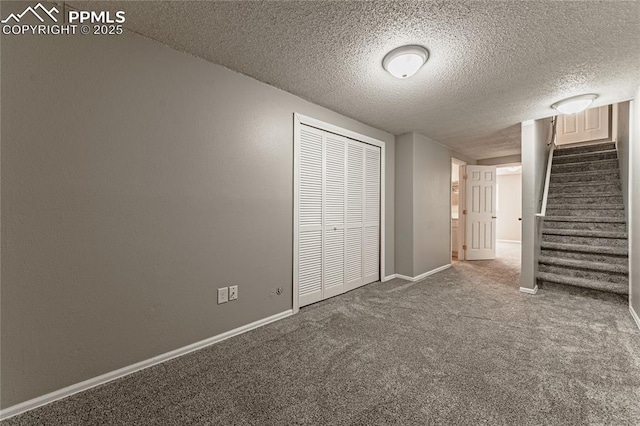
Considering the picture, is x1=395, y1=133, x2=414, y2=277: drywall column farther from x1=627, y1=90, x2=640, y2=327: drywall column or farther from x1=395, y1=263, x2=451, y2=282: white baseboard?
x1=627, y1=90, x2=640, y2=327: drywall column

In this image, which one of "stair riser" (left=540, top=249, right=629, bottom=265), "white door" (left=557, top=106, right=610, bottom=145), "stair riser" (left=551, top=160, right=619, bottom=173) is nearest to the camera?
"stair riser" (left=540, top=249, right=629, bottom=265)

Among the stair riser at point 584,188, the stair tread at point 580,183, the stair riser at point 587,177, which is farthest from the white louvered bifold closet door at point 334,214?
the stair riser at point 587,177

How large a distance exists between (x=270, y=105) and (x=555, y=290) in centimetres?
425

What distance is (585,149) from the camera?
449 centimetres

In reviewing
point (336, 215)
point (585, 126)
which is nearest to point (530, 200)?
point (336, 215)

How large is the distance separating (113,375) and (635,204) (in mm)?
4775

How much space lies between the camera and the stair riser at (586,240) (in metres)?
3.28

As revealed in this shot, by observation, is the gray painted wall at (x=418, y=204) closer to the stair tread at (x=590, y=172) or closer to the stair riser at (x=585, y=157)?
the stair tread at (x=590, y=172)

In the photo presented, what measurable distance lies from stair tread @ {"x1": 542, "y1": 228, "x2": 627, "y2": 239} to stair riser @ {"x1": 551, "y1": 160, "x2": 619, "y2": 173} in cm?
134

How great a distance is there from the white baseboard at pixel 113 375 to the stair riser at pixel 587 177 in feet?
17.2

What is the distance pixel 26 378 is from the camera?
4.58 feet

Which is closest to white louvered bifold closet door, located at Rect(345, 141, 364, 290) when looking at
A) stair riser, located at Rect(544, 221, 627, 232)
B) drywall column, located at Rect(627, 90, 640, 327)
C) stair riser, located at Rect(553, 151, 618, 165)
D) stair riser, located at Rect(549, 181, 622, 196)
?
drywall column, located at Rect(627, 90, 640, 327)

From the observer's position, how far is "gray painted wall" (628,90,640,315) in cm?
246

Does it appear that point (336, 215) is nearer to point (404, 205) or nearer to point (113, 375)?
point (404, 205)
